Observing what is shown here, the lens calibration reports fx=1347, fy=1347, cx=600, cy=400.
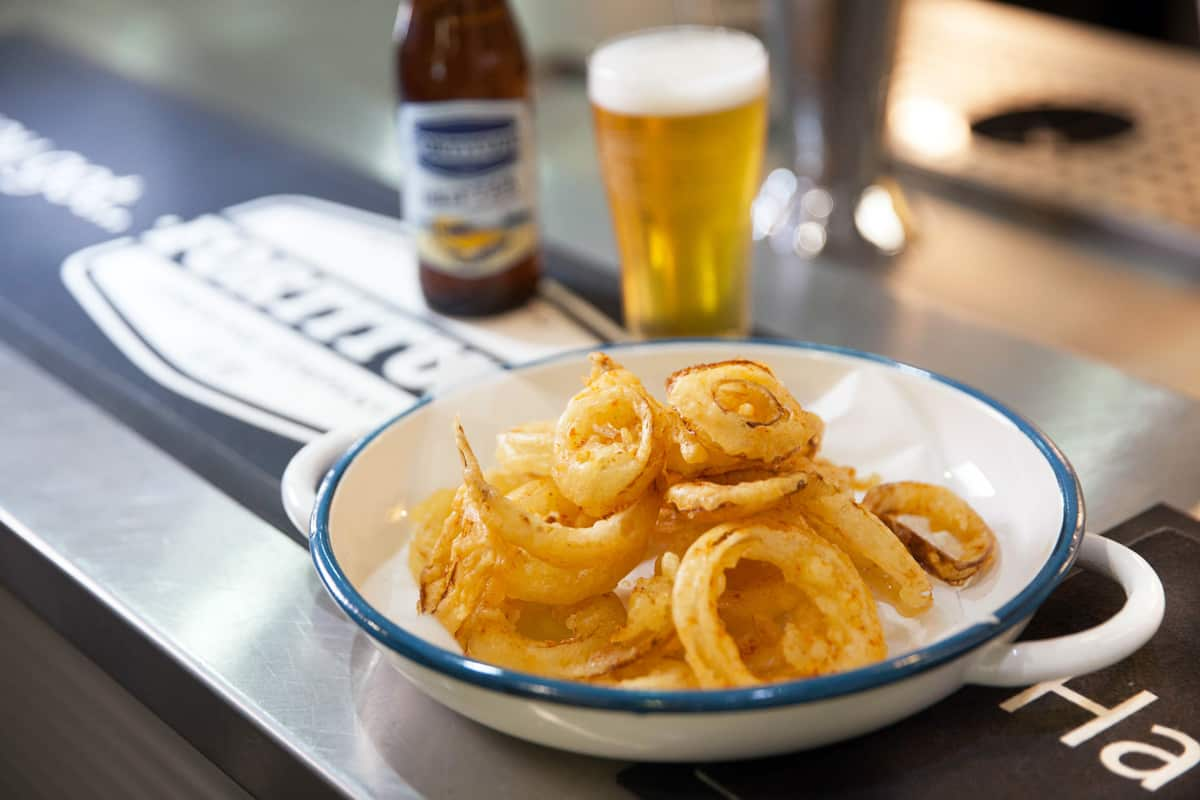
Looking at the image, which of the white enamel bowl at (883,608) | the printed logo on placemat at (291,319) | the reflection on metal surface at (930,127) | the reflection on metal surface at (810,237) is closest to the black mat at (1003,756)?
the white enamel bowl at (883,608)

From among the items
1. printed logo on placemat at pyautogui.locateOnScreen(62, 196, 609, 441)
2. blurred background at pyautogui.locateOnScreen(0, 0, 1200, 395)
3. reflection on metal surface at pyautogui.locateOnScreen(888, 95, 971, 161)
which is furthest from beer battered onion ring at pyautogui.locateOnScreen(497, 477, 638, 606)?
reflection on metal surface at pyautogui.locateOnScreen(888, 95, 971, 161)

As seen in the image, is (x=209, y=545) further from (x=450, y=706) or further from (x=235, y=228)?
(x=235, y=228)

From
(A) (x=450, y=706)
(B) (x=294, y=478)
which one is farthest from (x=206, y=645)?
(A) (x=450, y=706)

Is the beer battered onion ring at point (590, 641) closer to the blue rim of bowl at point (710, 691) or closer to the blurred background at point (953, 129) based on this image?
the blue rim of bowl at point (710, 691)

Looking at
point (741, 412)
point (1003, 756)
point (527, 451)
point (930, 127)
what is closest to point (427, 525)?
point (527, 451)

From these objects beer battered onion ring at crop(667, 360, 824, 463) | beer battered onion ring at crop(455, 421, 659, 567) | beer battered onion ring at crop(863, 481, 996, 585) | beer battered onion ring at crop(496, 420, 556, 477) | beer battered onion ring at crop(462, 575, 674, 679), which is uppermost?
beer battered onion ring at crop(667, 360, 824, 463)

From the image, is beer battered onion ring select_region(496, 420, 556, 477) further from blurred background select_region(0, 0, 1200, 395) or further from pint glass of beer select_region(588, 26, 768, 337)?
blurred background select_region(0, 0, 1200, 395)
